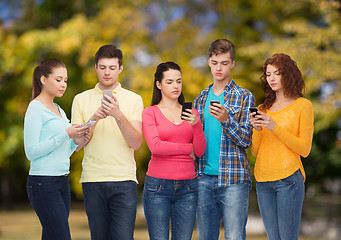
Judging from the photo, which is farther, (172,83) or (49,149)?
(172,83)

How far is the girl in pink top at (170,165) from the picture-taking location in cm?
482

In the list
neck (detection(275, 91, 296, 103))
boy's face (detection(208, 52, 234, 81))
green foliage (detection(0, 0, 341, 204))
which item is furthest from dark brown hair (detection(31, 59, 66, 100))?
green foliage (detection(0, 0, 341, 204))

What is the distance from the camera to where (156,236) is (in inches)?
192

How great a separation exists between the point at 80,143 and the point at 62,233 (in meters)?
0.85

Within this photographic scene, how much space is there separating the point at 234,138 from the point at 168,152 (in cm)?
65

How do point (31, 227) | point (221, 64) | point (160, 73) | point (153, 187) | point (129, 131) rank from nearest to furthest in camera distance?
point (129, 131) < point (153, 187) < point (160, 73) < point (221, 64) < point (31, 227)

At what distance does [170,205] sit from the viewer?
4914 millimetres

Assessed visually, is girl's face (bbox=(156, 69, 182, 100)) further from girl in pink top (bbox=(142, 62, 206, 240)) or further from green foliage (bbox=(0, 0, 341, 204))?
green foliage (bbox=(0, 0, 341, 204))

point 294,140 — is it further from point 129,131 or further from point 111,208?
point 111,208

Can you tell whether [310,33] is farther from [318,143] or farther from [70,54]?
[70,54]

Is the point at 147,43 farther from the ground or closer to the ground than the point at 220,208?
farther from the ground

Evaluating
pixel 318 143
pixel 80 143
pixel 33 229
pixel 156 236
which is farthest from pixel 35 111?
pixel 33 229

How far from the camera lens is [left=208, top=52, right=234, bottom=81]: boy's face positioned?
5059 millimetres

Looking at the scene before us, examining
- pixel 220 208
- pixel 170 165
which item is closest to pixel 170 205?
pixel 170 165
